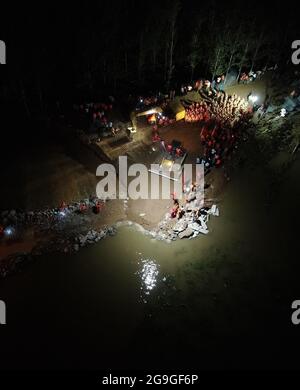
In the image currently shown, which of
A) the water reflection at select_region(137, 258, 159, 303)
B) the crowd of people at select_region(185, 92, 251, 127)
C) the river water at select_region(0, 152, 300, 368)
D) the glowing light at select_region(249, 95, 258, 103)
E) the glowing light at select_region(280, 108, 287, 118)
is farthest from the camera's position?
the glowing light at select_region(249, 95, 258, 103)

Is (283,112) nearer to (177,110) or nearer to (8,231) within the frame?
(177,110)

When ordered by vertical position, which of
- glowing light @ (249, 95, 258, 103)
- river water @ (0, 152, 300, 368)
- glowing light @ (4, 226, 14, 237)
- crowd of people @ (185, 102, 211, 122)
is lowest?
river water @ (0, 152, 300, 368)

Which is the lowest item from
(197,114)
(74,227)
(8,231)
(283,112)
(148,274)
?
(148,274)

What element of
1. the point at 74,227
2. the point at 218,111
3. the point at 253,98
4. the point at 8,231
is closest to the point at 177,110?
the point at 218,111

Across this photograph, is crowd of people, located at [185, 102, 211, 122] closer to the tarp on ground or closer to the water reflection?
the tarp on ground

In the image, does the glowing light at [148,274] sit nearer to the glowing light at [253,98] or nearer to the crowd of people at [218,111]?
the crowd of people at [218,111]

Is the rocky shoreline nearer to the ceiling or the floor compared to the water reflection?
nearer to the ceiling

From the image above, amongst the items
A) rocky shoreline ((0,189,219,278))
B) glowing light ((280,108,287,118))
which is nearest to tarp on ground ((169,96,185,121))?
glowing light ((280,108,287,118))

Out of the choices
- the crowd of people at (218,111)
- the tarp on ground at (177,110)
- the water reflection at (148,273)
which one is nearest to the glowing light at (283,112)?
the crowd of people at (218,111)
